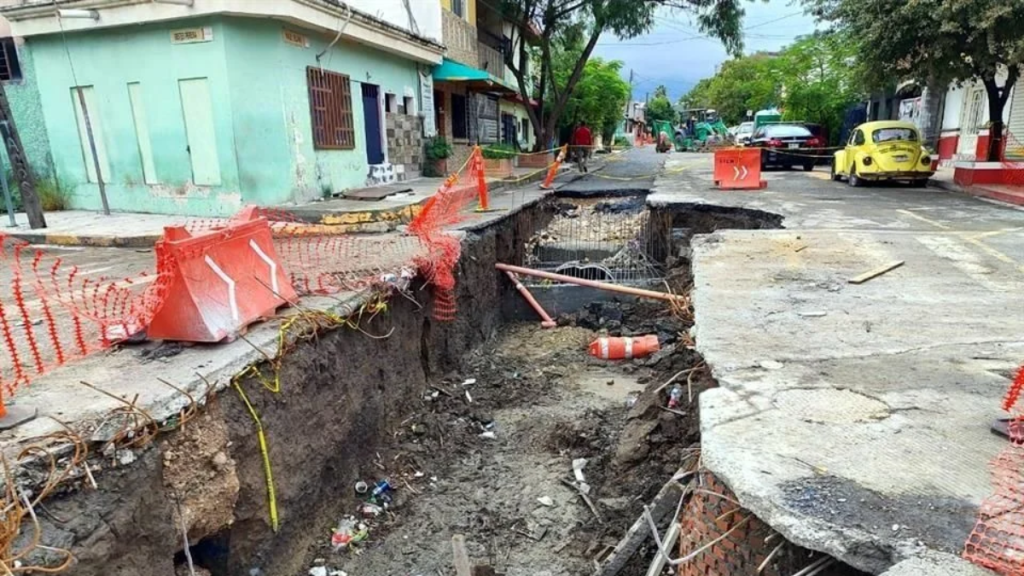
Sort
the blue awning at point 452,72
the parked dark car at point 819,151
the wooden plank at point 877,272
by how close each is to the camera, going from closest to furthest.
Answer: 1. the wooden plank at point 877,272
2. the blue awning at point 452,72
3. the parked dark car at point 819,151

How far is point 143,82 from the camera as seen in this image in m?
9.77

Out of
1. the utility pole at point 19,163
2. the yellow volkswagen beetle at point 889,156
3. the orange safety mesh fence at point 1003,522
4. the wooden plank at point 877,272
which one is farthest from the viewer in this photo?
the yellow volkswagen beetle at point 889,156

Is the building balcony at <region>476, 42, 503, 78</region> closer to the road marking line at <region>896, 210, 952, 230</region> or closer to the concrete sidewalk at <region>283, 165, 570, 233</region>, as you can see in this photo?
the concrete sidewalk at <region>283, 165, 570, 233</region>

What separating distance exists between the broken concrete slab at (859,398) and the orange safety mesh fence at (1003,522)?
0.04m

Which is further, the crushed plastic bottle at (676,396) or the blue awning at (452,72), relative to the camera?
the blue awning at (452,72)

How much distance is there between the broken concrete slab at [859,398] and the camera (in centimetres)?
196

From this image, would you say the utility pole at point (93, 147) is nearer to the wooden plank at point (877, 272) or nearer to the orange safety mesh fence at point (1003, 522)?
the wooden plank at point (877, 272)

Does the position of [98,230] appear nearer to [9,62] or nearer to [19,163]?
[19,163]

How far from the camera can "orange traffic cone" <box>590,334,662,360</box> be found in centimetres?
775

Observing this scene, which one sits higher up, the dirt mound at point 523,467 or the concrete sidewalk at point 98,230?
the concrete sidewalk at point 98,230

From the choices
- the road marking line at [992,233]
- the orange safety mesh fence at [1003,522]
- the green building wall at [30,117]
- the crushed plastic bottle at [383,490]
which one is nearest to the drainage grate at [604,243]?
the road marking line at [992,233]

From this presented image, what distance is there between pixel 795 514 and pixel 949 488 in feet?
1.92

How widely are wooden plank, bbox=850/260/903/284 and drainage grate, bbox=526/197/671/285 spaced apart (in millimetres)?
4021

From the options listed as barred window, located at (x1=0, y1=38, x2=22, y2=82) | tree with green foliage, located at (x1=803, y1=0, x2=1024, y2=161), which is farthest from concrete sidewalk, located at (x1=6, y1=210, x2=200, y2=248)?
tree with green foliage, located at (x1=803, y1=0, x2=1024, y2=161)
